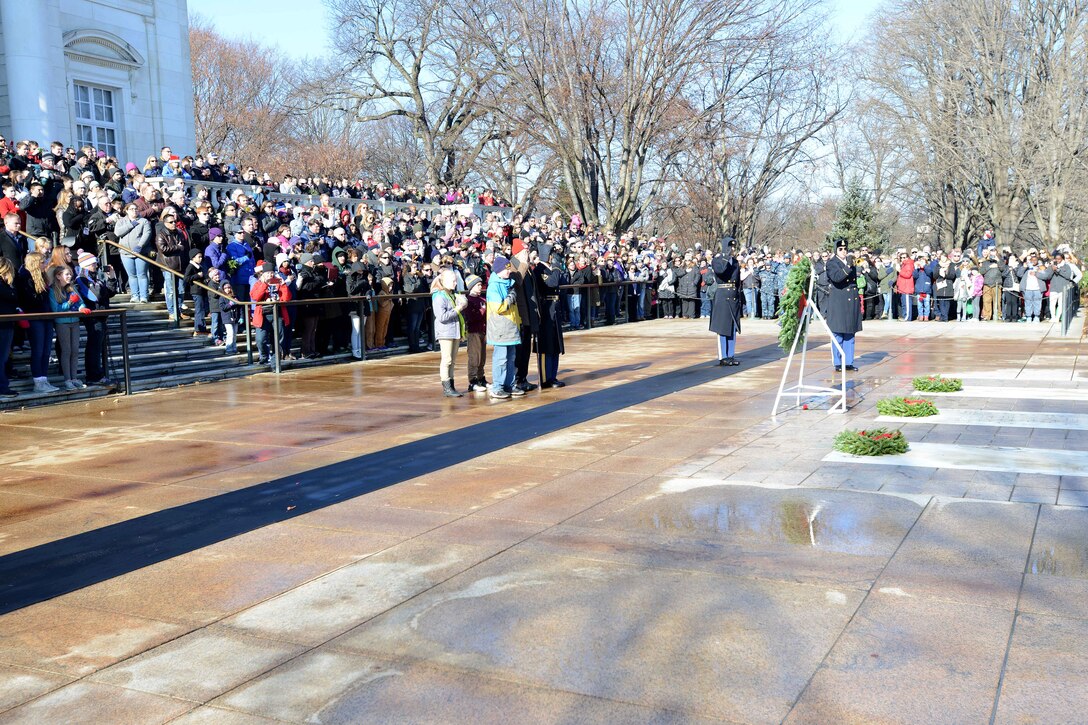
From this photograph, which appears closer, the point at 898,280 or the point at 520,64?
the point at 898,280

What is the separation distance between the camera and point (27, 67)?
29.0m

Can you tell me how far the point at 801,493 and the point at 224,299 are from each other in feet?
38.2

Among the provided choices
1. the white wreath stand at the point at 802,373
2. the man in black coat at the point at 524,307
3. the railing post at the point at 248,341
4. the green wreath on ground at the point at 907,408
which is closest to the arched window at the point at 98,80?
the railing post at the point at 248,341

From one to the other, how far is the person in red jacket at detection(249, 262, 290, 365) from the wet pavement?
531 cm

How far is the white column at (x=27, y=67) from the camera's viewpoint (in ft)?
94.9

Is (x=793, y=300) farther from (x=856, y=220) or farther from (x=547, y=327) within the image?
(x=856, y=220)

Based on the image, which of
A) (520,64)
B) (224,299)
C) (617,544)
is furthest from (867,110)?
(617,544)

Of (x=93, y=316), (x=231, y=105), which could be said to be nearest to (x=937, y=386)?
(x=93, y=316)

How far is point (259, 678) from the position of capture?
4449mm

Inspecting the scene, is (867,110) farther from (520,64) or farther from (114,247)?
(114,247)

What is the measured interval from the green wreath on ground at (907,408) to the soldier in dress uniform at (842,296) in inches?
92.4

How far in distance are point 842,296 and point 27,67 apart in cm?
2495

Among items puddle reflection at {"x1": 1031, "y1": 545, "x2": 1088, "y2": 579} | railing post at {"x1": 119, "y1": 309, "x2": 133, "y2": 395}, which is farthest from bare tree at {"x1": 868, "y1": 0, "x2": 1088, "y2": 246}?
puddle reflection at {"x1": 1031, "y1": 545, "x2": 1088, "y2": 579}

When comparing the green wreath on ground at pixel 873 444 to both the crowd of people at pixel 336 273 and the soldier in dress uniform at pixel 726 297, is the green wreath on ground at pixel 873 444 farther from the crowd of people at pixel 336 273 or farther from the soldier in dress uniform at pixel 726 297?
the soldier in dress uniform at pixel 726 297
